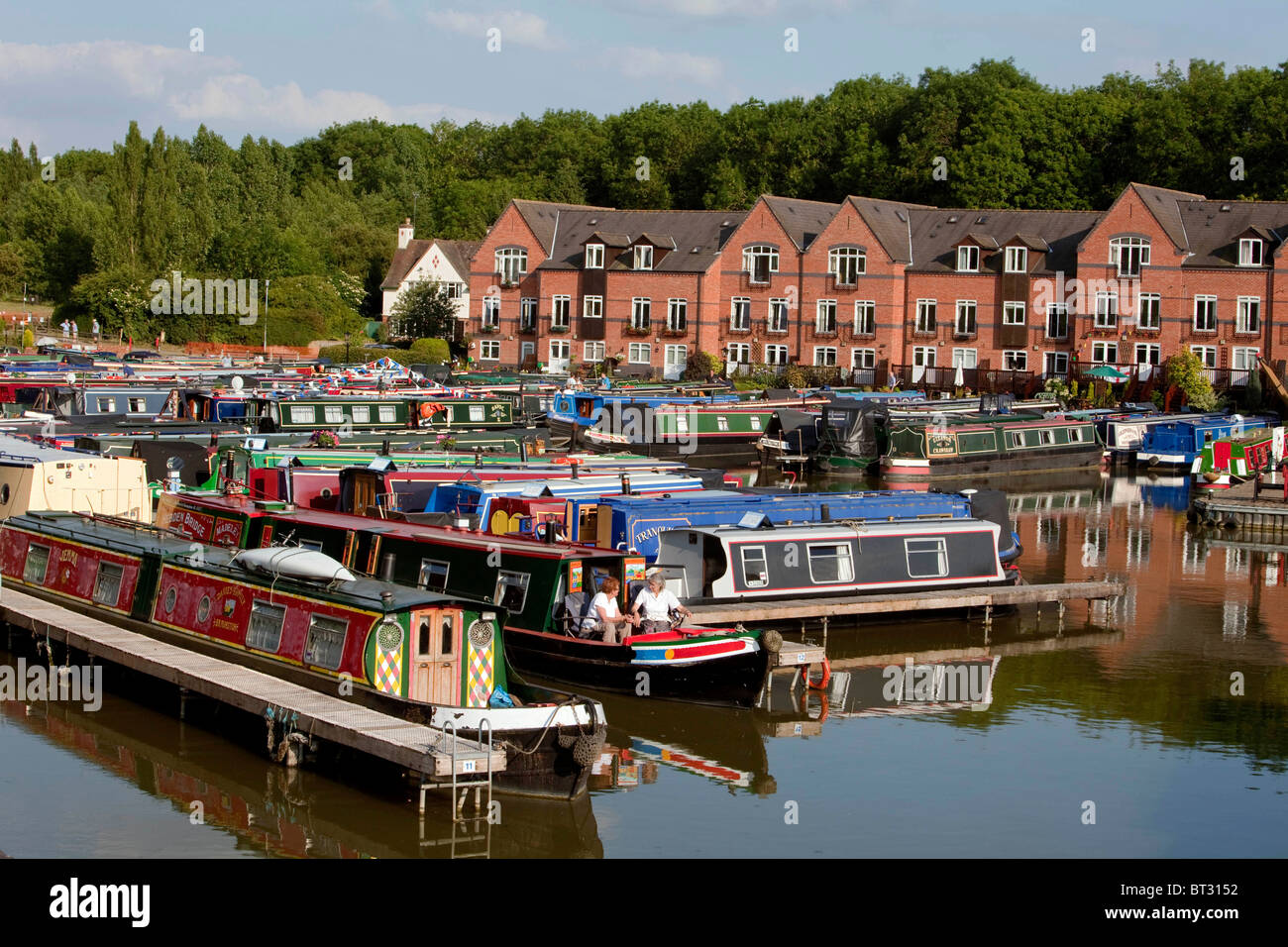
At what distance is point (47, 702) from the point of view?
22.4m

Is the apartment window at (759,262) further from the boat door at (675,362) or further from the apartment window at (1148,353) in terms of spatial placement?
the apartment window at (1148,353)

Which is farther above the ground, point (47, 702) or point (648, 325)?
point (648, 325)

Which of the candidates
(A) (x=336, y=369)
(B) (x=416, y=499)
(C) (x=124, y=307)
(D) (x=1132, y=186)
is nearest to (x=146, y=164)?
(C) (x=124, y=307)

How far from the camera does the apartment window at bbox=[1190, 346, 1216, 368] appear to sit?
6500cm

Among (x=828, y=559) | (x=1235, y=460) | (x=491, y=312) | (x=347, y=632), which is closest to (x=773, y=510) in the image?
(x=828, y=559)

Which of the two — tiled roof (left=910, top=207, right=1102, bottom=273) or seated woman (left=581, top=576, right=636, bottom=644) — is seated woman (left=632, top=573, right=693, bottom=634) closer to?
seated woman (left=581, top=576, right=636, bottom=644)

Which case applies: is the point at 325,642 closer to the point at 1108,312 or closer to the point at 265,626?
the point at 265,626

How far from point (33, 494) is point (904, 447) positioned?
29.8 meters

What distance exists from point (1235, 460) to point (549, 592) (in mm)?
31790

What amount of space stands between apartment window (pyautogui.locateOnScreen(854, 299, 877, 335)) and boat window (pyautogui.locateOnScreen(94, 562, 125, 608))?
5150 cm

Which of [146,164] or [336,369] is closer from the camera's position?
[336,369]

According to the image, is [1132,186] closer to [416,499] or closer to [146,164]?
[416,499]

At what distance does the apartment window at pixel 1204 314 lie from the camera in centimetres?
6494
